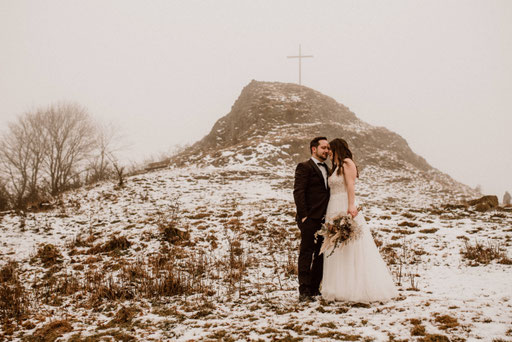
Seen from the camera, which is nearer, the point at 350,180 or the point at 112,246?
the point at 350,180

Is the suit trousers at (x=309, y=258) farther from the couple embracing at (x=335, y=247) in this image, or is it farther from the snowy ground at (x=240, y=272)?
Answer: the snowy ground at (x=240, y=272)

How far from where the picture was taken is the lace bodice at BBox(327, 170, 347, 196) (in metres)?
4.68

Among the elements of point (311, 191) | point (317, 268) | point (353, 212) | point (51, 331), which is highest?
point (311, 191)

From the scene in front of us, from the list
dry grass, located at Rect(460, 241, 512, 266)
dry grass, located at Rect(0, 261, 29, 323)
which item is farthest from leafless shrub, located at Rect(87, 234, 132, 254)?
dry grass, located at Rect(460, 241, 512, 266)

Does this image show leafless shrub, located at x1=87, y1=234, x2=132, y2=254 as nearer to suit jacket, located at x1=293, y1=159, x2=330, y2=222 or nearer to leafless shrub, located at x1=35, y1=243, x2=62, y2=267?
leafless shrub, located at x1=35, y1=243, x2=62, y2=267

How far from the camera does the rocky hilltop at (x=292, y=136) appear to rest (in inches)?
963

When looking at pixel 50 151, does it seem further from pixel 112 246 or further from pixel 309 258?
pixel 309 258

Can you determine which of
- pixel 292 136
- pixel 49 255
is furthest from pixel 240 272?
pixel 292 136

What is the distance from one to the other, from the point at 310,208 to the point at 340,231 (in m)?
0.66

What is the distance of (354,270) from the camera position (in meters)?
4.53

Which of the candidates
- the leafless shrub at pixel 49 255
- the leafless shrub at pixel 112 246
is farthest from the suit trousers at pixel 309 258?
the leafless shrub at pixel 49 255

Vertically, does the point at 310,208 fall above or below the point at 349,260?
above

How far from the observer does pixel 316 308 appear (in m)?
4.39

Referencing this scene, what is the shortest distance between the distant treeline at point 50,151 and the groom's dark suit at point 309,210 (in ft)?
82.1
